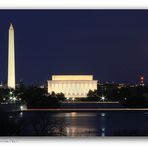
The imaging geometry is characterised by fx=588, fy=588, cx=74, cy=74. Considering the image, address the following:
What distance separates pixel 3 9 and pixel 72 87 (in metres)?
21.8

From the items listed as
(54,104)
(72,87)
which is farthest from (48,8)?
(72,87)

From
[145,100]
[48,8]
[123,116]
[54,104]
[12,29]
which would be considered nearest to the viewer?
[48,8]

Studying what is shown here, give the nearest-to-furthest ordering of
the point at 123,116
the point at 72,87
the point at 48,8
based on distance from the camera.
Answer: the point at 48,8, the point at 72,87, the point at 123,116

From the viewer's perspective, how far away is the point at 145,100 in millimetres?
14641
